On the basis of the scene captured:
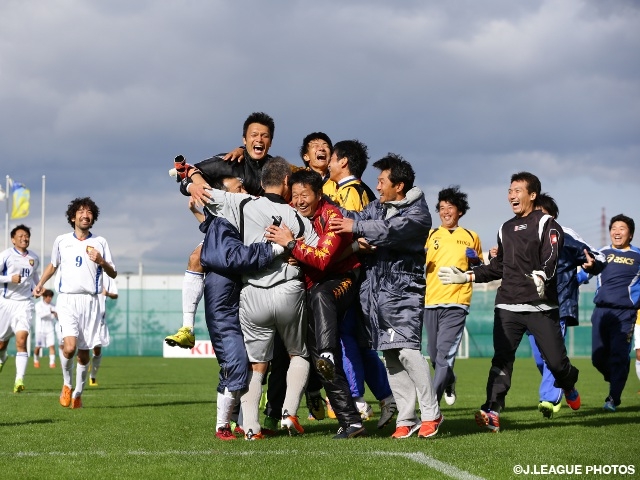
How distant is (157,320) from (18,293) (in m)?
29.6

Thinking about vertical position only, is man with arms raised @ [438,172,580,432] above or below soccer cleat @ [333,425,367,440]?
above

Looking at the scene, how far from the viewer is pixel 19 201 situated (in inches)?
1612

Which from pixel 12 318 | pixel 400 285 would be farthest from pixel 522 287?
pixel 12 318

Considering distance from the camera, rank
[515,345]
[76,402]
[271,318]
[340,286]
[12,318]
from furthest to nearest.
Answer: [12,318], [76,402], [515,345], [340,286], [271,318]

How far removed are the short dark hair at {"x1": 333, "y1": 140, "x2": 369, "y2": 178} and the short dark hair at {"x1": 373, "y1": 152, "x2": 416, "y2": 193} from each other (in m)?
0.77

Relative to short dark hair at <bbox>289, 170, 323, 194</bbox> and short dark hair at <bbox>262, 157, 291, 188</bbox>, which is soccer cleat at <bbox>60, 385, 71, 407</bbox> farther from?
short dark hair at <bbox>289, 170, 323, 194</bbox>

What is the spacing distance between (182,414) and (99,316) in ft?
7.39

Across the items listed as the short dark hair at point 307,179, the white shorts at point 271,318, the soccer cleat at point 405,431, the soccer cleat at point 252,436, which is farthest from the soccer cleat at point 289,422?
the short dark hair at point 307,179

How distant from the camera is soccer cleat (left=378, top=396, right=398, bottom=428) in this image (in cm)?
907

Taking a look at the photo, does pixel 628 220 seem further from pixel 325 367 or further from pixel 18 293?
pixel 18 293

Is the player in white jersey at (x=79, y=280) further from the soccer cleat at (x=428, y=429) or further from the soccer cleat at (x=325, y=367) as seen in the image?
the soccer cleat at (x=428, y=429)

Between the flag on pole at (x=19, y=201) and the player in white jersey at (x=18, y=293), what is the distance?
2467 centimetres

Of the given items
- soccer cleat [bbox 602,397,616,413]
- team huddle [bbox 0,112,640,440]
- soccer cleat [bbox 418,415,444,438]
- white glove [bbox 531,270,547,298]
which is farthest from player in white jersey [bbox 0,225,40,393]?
white glove [bbox 531,270,547,298]

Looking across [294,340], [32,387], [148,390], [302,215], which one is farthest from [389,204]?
[32,387]
